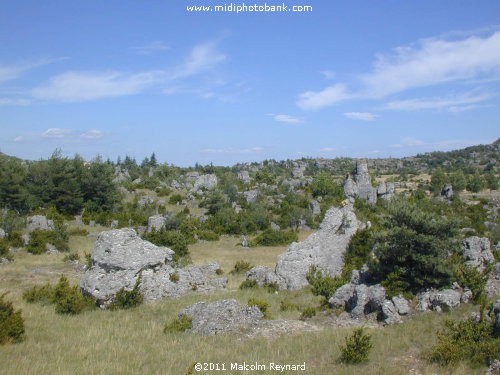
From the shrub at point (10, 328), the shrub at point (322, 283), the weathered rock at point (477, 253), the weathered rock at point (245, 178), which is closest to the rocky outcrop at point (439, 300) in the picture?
the shrub at point (322, 283)

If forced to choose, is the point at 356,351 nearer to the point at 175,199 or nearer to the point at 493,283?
the point at 493,283

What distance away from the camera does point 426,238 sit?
14.1 meters

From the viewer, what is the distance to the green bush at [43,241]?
25047 mm

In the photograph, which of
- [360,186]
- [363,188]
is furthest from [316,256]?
[360,186]

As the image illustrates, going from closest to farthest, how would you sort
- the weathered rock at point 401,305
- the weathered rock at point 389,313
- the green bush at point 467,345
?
the green bush at point 467,345, the weathered rock at point 389,313, the weathered rock at point 401,305

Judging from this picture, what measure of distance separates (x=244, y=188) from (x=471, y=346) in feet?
160

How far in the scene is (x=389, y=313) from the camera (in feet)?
40.5

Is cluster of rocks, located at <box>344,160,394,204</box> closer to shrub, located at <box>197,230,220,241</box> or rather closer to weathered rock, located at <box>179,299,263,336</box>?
shrub, located at <box>197,230,220,241</box>

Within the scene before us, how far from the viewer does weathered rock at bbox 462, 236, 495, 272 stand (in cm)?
1636

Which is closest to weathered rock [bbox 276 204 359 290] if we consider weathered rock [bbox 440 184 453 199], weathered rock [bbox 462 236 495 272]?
weathered rock [bbox 462 236 495 272]

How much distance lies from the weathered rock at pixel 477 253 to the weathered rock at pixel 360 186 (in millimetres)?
32190

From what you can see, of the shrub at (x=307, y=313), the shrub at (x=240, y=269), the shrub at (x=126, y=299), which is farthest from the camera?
the shrub at (x=240, y=269)

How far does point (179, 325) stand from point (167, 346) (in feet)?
5.36

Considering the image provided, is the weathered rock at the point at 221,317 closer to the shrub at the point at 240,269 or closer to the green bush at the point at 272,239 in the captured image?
the shrub at the point at 240,269
